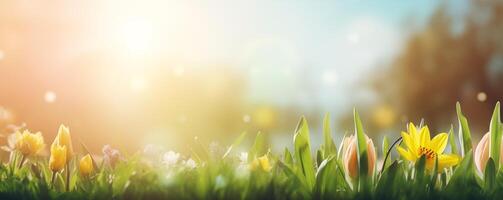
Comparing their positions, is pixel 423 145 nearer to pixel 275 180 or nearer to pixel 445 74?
pixel 275 180

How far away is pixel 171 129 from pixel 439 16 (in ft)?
28.0

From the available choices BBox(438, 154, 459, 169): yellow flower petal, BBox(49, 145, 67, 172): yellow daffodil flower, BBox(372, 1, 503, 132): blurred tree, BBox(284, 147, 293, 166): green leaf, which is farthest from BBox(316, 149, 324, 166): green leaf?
BBox(372, 1, 503, 132): blurred tree

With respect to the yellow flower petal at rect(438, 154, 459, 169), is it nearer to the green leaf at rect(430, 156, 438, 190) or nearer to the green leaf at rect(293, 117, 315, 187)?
the green leaf at rect(430, 156, 438, 190)

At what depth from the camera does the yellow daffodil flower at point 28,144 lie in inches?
126

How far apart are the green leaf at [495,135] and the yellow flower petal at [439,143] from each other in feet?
0.63

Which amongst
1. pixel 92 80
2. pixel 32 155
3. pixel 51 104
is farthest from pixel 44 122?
pixel 32 155

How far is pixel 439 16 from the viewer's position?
17.7m

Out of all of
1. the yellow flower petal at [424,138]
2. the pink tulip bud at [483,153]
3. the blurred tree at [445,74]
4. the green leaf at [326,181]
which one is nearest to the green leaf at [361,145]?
the green leaf at [326,181]

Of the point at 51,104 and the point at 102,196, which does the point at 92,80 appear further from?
the point at 102,196

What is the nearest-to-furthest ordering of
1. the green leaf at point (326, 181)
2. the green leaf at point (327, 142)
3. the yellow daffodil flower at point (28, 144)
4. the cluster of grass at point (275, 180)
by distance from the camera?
the cluster of grass at point (275, 180) < the green leaf at point (326, 181) < the green leaf at point (327, 142) < the yellow daffodil flower at point (28, 144)

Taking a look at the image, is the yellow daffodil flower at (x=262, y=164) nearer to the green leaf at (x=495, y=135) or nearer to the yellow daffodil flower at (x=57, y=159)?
the yellow daffodil flower at (x=57, y=159)

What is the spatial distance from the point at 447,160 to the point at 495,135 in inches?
10.0

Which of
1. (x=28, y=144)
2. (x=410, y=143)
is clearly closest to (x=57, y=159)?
(x=28, y=144)

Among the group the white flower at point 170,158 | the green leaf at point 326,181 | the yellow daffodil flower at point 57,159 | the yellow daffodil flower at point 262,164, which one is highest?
the yellow daffodil flower at point 57,159
